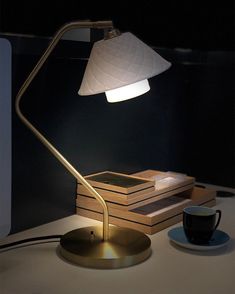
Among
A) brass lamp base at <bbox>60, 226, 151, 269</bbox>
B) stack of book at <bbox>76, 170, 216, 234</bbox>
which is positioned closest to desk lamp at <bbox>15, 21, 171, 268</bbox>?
brass lamp base at <bbox>60, 226, 151, 269</bbox>

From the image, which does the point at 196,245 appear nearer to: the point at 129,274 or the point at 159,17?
the point at 129,274

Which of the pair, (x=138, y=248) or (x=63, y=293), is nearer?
(x=63, y=293)

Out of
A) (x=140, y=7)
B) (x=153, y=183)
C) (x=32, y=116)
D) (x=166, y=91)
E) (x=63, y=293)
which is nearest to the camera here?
(x=63, y=293)

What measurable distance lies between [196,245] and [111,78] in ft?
1.19

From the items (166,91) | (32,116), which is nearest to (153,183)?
(32,116)

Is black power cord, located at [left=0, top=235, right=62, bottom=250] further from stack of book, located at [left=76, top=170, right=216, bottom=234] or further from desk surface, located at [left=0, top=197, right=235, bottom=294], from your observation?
stack of book, located at [left=76, top=170, right=216, bottom=234]

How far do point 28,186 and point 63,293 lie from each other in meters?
0.34

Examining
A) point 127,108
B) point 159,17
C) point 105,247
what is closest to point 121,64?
point 105,247

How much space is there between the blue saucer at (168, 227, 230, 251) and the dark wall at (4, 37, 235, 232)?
0.94 feet

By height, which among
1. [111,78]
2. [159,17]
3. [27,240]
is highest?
[159,17]

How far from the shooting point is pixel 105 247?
85 centimetres

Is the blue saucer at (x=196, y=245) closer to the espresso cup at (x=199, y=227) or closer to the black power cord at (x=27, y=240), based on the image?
the espresso cup at (x=199, y=227)

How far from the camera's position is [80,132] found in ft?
3.60

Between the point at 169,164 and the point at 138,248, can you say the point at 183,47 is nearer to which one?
the point at 169,164
